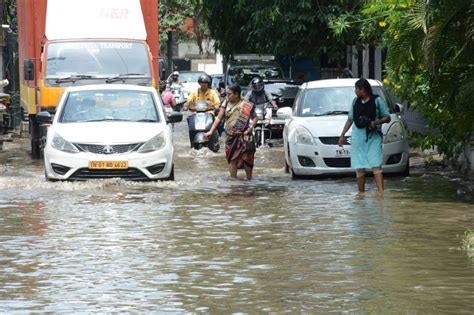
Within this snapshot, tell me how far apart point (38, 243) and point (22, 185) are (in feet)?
19.6

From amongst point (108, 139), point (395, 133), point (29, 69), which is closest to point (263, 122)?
point (29, 69)

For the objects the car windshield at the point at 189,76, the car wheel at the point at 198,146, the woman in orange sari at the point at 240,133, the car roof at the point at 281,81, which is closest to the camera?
the woman in orange sari at the point at 240,133

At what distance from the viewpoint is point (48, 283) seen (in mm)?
10164

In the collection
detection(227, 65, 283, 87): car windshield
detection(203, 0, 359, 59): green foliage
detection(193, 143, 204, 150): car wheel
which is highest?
detection(203, 0, 359, 59): green foliage

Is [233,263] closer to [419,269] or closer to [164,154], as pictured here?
[419,269]

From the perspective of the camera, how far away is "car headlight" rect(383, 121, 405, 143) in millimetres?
18969

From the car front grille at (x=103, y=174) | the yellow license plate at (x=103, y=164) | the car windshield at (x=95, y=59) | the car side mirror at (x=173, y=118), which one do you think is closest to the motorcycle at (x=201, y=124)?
the car windshield at (x=95, y=59)

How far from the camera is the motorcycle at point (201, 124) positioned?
24.6 m

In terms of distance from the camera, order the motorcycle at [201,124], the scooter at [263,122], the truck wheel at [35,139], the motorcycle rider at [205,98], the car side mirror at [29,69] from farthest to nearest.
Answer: the scooter at [263,122], the truck wheel at [35,139], the motorcycle rider at [205,98], the motorcycle at [201,124], the car side mirror at [29,69]

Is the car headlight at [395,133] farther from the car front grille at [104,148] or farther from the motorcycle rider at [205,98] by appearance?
the motorcycle rider at [205,98]

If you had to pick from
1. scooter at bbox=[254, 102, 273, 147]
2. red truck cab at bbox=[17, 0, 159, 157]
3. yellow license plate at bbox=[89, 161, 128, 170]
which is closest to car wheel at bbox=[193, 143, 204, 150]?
scooter at bbox=[254, 102, 273, 147]

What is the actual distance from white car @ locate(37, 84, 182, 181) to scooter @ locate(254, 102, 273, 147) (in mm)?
7249

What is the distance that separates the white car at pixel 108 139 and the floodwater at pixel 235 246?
20 cm

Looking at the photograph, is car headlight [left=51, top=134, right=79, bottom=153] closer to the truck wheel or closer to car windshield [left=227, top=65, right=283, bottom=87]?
the truck wheel
